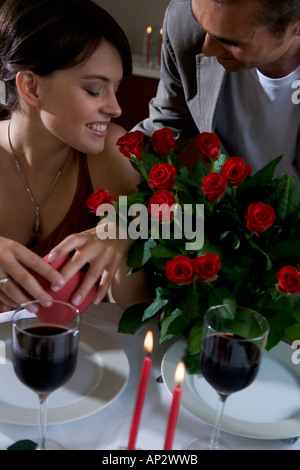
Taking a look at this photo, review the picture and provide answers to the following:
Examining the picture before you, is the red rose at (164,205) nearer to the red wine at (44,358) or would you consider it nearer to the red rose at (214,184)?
the red rose at (214,184)

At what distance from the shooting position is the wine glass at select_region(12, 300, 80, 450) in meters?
0.75

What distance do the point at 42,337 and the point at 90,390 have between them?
0.25 m

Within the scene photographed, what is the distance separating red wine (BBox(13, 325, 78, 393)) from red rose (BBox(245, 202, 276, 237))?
13.5 inches

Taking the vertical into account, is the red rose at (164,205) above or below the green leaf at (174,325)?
above

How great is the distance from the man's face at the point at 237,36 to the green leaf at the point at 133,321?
0.69 meters

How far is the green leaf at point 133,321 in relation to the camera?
109 centimetres

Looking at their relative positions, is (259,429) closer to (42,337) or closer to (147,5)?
(42,337)

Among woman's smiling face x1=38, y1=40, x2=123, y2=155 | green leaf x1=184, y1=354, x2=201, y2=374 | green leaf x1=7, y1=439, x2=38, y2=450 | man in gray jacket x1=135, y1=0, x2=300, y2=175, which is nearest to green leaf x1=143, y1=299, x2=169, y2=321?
green leaf x1=184, y1=354, x2=201, y2=374

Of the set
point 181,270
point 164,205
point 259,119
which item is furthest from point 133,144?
point 259,119

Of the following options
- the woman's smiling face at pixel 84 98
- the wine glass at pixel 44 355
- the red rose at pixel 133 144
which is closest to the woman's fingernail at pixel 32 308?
the wine glass at pixel 44 355

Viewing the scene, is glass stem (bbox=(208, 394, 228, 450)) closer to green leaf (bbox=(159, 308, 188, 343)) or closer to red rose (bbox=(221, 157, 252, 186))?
green leaf (bbox=(159, 308, 188, 343))

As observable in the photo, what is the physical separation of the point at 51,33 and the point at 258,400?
96cm

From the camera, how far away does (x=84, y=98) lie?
1.39 m

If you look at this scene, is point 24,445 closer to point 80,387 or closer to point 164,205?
point 80,387
